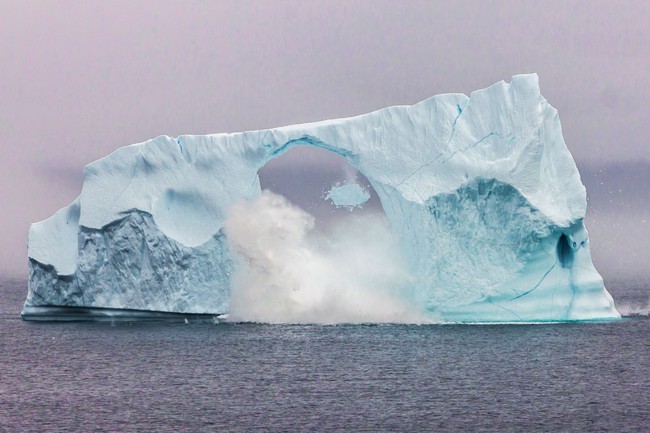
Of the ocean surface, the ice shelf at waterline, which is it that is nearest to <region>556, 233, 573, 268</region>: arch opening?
the ice shelf at waterline

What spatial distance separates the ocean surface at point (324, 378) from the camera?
1609 cm

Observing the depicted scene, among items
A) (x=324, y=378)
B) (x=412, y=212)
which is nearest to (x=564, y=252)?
(x=412, y=212)

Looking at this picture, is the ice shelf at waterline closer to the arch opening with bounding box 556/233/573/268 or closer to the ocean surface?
the arch opening with bounding box 556/233/573/268

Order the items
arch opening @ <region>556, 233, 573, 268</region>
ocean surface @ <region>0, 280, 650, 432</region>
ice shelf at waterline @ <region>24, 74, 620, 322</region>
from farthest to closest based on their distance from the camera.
Answer: arch opening @ <region>556, 233, 573, 268</region>, ice shelf at waterline @ <region>24, 74, 620, 322</region>, ocean surface @ <region>0, 280, 650, 432</region>

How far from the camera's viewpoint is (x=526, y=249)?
22703 millimetres

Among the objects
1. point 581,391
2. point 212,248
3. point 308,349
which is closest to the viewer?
point 581,391

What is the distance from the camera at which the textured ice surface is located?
2559 cm

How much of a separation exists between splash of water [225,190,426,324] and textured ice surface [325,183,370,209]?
0.86m

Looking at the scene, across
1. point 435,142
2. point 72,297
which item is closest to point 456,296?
point 435,142

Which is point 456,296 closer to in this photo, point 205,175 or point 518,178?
point 518,178

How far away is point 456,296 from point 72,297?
8196 millimetres

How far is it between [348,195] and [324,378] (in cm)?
720

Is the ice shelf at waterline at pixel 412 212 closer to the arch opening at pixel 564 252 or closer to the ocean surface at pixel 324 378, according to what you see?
the arch opening at pixel 564 252

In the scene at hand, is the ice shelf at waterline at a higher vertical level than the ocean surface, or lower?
higher
